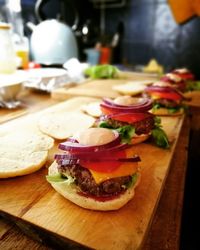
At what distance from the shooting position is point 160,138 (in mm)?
1260

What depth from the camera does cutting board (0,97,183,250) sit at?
2.29ft

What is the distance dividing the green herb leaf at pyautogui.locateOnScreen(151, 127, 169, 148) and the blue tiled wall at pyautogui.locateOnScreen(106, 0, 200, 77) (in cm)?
234

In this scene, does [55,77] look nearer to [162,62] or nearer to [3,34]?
[3,34]

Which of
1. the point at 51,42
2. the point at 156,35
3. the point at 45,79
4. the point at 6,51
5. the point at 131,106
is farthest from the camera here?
the point at 156,35

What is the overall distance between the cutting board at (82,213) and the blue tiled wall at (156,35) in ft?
8.87

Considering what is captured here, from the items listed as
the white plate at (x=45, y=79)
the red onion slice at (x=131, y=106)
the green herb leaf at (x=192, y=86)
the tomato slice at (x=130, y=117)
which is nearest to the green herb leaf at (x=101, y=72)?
the white plate at (x=45, y=79)

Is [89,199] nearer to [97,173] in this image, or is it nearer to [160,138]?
[97,173]

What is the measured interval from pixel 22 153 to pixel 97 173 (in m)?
0.38

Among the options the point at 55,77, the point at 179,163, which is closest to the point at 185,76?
the point at 55,77

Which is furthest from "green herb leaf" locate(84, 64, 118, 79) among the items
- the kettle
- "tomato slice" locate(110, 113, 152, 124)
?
"tomato slice" locate(110, 113, 152, 124)

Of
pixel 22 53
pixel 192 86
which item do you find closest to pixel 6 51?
pixel 22 53

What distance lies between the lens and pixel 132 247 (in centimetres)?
67

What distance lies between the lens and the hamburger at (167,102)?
167 cm

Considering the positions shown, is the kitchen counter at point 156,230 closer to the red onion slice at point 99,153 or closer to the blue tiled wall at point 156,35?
the red onion slice at point 99,153
